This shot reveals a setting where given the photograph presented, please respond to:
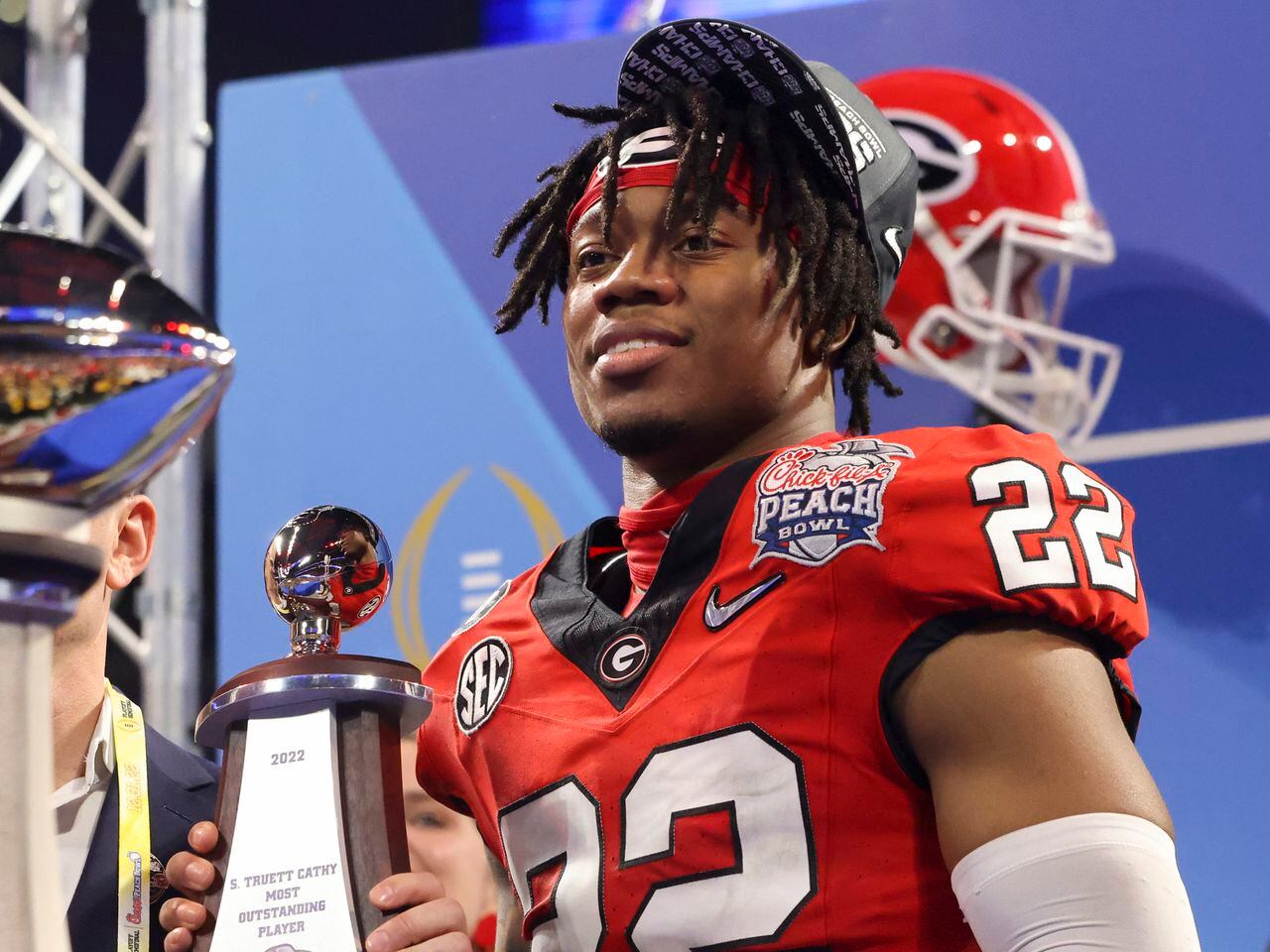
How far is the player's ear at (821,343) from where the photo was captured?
1.35m

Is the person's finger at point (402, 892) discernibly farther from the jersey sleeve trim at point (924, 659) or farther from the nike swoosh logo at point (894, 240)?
the nike swoosh logo at point (894, 240)

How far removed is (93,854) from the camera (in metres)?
1.41

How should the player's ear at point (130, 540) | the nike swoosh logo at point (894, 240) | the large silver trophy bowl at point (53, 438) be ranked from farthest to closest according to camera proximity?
1. the player's ear at point (130, 540)
2. the nike swoosh logo at point (894, 240)
3. the large silver trophy bowl at point (53, 438)

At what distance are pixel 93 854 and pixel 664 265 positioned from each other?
0.73 m

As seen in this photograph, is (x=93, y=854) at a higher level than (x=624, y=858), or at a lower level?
lower

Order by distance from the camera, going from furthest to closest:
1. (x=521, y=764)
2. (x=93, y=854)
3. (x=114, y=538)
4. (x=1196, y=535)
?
(x=1196, y=535), (x=114, y=538), (x=93, y=854), (x=521, y=764)

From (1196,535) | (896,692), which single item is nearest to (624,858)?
(896,692)

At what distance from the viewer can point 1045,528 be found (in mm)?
1044

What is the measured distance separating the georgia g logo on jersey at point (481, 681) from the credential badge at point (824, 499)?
0.87 feet

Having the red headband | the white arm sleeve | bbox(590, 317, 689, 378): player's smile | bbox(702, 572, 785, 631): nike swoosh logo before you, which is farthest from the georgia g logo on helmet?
the white arm sleeve

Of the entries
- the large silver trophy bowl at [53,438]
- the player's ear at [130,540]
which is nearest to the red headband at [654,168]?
the player's ear at [130,540]

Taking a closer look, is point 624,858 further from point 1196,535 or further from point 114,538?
point 1196,535

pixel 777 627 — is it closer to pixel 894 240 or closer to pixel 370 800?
pixel 370 800

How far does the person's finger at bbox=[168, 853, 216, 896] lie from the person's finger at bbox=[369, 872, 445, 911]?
4.9 inches
